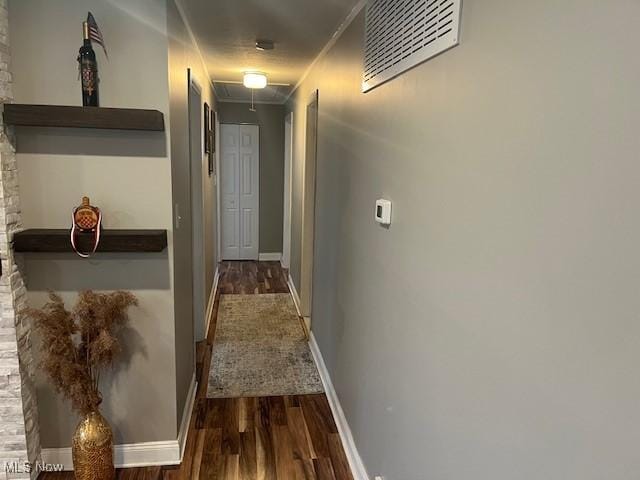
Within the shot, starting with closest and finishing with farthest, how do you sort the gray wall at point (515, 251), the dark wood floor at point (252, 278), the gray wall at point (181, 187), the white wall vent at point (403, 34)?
the gray wall at point (515, 251) < the white wall vent at point (403, 34) < the gray wall at point (181, 187) < the dark wood floor at point (252, 278)

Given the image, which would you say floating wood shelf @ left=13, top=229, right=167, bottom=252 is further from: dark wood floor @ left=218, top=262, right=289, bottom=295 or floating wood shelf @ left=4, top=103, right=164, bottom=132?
dark wood floor @ left=218, top=262, right=289, bottom=295

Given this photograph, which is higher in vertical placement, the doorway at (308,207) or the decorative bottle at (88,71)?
the decorative bottle at (88,71)

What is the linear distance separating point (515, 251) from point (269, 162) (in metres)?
5.58

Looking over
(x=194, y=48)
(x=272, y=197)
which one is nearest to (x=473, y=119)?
(x=194, y=48)

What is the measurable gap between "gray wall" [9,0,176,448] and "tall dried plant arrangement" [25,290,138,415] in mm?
124

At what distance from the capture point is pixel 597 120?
2.25ft

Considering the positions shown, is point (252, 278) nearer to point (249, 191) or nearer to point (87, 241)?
point (249, 191)

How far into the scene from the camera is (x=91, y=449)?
189 centimetres

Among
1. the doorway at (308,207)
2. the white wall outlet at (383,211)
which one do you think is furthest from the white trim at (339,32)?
the white wall outlet at (383,211)

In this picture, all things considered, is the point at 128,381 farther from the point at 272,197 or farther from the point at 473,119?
the point at 272,197

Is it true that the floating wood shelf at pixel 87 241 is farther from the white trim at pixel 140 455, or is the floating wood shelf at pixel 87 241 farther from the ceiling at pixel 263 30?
the ceiling at pixel 263 30

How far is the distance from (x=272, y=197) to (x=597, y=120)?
5752 mm

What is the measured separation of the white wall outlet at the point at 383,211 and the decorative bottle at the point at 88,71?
1296 millimetres

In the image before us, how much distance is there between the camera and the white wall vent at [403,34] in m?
1.21
